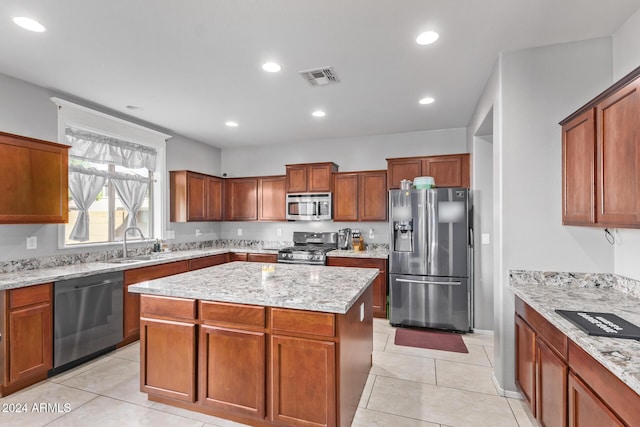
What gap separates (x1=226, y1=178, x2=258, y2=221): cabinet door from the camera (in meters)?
5.55

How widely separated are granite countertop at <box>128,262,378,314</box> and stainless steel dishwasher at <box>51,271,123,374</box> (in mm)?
1147

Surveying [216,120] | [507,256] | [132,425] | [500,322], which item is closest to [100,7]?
[216,120]

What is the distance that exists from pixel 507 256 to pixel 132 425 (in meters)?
2.98

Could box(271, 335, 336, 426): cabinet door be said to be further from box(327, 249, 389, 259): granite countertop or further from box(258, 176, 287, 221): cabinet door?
box(258, 176, 287, 221): cabinet door

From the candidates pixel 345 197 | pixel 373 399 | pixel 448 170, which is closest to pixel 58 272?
pixel 373 399

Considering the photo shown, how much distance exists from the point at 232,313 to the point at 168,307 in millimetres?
530

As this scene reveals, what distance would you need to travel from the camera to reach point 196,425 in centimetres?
209

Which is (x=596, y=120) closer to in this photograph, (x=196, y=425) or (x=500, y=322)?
(x=500, y=322)

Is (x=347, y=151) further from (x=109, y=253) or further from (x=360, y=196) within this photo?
(x=109, y=253)

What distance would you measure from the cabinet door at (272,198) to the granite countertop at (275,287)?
2.60m

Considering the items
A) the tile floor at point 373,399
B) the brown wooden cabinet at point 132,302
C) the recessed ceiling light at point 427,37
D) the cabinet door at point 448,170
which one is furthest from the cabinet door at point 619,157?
the brown wooden cabinet at point 132,302

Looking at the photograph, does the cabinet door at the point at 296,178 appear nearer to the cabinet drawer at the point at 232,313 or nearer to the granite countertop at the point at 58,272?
the granite countertop at the point at 58,272

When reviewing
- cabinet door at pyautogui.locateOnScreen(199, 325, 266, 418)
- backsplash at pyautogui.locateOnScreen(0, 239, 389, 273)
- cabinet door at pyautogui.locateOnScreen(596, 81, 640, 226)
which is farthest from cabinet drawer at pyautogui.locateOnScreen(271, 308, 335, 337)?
backsplash at pyautogui.locateOnScreen(0, 239, 389, 273)

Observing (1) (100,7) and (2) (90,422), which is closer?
(1) (100,7)
